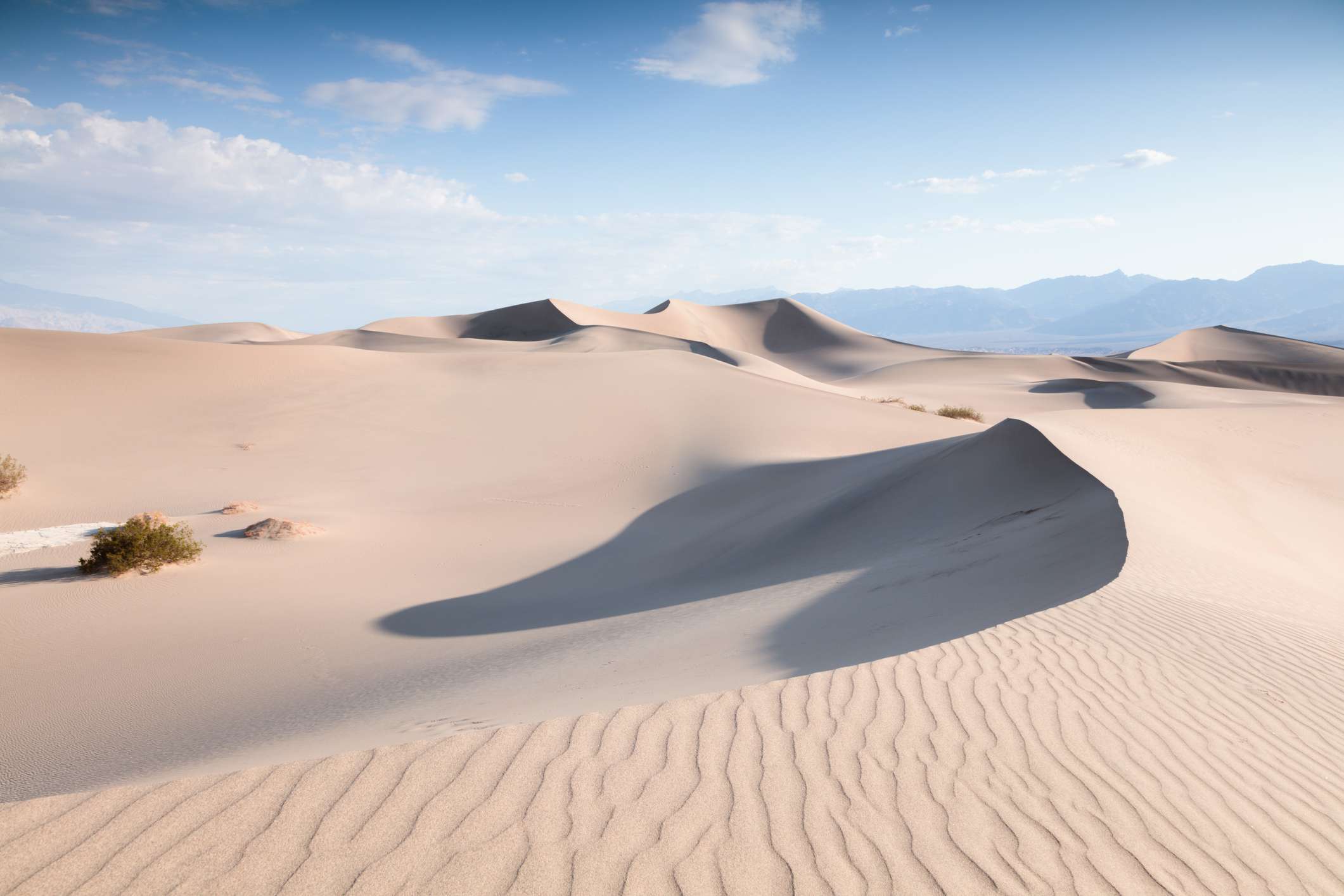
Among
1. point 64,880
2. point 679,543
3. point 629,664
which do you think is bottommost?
point 679,543

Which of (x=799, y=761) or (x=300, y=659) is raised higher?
(x=799, y=761)

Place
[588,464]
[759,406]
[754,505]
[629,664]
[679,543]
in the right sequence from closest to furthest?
[629,664]
[679,543]
[754,505]
[588,464]
[759,406]

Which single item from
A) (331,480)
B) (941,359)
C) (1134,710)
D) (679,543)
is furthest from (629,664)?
(941,359)

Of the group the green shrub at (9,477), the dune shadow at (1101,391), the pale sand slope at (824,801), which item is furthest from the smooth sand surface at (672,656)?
the dune shadow at (1101,391)

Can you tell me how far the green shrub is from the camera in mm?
11414

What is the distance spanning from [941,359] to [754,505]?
4931 cm

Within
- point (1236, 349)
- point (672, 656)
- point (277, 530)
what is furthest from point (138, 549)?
point (1236, 349)

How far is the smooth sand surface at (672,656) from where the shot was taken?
2.62 metres

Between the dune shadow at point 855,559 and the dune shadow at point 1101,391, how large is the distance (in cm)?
2299

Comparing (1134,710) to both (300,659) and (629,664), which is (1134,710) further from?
(300,659)

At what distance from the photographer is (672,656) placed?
596 centimetres

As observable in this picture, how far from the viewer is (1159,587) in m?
6.18

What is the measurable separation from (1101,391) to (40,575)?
141 feet

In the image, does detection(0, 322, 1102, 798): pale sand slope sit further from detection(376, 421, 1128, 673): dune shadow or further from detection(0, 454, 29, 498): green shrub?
detection(0, 454, 29, 498): green shrub
